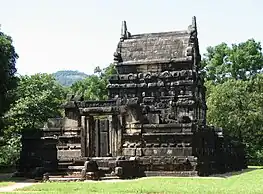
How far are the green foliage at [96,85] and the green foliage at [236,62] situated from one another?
12261 millimetres

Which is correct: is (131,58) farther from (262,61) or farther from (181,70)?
(262,61)

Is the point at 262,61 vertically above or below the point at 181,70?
above

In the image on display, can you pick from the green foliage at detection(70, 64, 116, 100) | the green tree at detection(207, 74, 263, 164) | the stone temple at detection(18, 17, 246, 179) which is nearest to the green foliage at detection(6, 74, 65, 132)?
the stone temple at detection(18, 17, 246, 179)

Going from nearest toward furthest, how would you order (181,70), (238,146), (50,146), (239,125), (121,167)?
(121,167)
(50,146)
(181,70)
(238,146)
(239,125)

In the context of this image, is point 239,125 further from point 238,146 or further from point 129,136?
point 129,136

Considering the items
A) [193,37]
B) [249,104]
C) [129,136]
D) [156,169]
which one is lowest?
[156,169]

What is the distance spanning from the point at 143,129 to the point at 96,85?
39.7 meters

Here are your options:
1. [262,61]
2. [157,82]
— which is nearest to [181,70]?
[157,82]

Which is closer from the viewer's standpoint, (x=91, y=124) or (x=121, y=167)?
(x=121, y=167)

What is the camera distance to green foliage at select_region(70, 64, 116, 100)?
2571 inches

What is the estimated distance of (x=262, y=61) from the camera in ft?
211

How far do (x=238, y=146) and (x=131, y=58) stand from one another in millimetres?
10581

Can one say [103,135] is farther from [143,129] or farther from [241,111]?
[241,111]

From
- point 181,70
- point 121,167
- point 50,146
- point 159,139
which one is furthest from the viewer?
point 181,70
